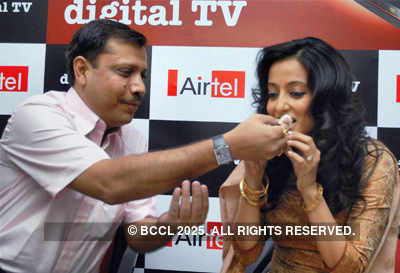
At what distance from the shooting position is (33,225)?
122cm

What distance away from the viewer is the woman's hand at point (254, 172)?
4.00 ft

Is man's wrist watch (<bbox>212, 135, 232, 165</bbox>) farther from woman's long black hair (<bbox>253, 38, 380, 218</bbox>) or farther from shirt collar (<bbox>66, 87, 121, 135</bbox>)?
shirt collar (<bbox>66, 87, 121, 135</bbox>)

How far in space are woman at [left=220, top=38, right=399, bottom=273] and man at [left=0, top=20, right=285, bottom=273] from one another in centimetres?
19

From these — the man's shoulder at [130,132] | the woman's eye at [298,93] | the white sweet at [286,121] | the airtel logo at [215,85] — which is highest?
the airtel logo at [215,85]

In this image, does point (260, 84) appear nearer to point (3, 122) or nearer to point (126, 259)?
point (126, 259)

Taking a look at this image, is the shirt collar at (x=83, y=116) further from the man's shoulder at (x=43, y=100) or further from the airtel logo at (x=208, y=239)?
the airtel logo at (x=208, y=239)

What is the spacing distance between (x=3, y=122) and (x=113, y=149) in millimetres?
647

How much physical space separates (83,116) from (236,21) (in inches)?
29.8

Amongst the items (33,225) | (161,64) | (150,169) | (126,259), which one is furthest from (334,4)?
(33,225)

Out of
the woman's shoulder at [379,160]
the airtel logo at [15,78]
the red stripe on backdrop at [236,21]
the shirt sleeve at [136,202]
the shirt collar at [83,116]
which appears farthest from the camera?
the airtel logo at [15,78]

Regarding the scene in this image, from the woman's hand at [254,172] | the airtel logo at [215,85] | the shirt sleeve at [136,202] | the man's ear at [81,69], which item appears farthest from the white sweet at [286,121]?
the man's ear at [81,69]

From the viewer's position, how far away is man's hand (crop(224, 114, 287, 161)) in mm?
1019

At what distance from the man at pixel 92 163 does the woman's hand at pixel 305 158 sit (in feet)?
0.16

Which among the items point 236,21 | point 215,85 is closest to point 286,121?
point 215,85
